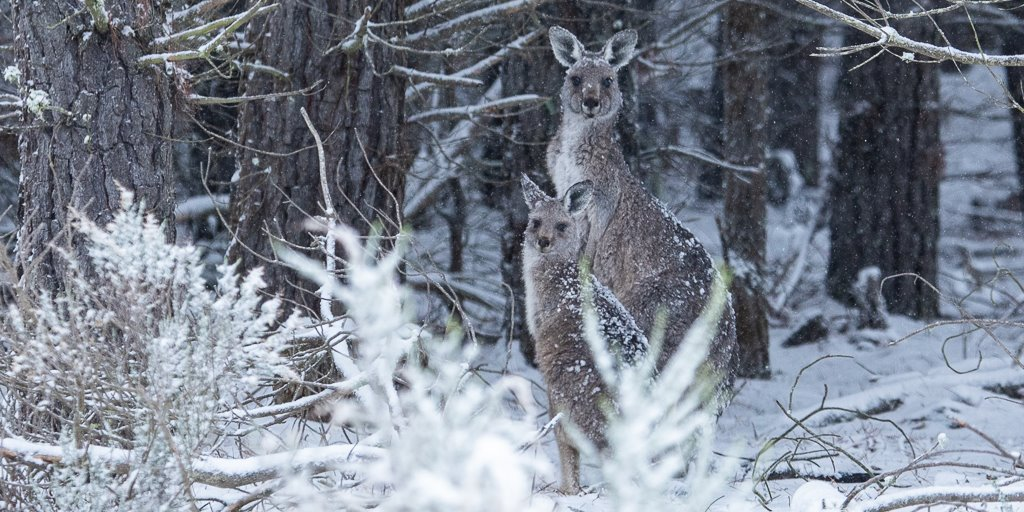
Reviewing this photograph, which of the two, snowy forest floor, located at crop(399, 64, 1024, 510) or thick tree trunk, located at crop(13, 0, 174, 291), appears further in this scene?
snowy forest floor, located at crop(399, 64, 1024, 510)

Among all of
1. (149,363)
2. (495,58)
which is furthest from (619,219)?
(149,363)

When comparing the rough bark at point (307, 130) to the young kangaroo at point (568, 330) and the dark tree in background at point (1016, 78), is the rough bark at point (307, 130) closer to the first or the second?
the young kangaroo at point (568, 330)

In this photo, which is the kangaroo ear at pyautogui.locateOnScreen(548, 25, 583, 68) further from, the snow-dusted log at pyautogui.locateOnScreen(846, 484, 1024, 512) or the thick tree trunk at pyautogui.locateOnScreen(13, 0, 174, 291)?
the snow-dusted log at pyautogui.locateOnScreen(846, 484, 1024, 512)

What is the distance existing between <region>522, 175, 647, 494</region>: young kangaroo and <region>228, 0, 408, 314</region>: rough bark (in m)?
1.66

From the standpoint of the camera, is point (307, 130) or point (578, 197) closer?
point (578, 197)

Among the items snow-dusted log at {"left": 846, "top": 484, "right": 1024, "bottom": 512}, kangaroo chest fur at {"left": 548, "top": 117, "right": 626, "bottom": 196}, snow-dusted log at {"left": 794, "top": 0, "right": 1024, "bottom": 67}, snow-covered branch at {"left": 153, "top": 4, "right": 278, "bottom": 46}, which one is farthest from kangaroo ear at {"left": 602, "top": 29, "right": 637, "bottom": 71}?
snow-dusted log at {"left": 846, "top": 484, "right": 1024, "bottom": 512}

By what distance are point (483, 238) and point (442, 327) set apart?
4501 millimetres

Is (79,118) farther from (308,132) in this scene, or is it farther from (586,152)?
(586,152)

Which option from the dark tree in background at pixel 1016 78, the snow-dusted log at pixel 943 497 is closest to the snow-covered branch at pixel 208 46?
the snow-dusted log at pixel 943 497

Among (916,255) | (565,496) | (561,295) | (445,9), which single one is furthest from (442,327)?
(916,255)

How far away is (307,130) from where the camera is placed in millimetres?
7703

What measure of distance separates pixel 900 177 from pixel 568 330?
8.93 metres

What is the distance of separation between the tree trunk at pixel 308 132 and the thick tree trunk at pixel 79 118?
247 cm

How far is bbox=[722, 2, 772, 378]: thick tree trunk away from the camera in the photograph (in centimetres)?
1104
